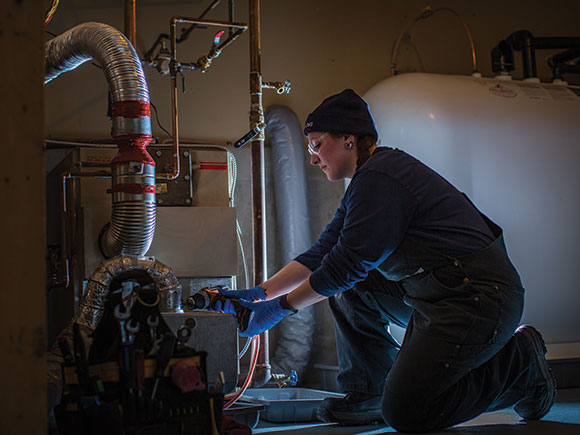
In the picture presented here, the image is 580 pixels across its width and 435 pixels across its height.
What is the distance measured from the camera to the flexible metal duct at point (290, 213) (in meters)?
2.83

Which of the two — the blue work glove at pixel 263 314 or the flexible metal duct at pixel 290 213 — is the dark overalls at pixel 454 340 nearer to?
the blue work glove at pixel 263 314

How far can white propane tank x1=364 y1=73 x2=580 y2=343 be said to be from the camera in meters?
2.60

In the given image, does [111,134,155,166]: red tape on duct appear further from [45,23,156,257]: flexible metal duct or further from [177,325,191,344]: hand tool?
[177,325,191,344]: hand tool

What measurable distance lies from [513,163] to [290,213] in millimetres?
1015

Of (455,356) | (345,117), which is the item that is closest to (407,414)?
(455,356)

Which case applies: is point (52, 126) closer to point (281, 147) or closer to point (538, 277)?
point (281, 147)

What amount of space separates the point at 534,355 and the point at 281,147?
157 centimetres

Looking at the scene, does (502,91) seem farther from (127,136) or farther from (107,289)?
(107,289)

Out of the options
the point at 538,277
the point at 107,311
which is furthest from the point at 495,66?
the point at 107,311

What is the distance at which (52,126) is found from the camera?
8.92 feet

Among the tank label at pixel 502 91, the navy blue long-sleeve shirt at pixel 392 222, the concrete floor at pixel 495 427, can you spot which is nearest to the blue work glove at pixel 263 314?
the navy blue long-sleeve shirt at pixel 392 222

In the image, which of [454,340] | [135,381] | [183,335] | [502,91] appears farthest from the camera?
[502,91]

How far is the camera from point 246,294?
1.98 metres

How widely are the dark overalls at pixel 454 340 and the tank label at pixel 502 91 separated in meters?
1.22
